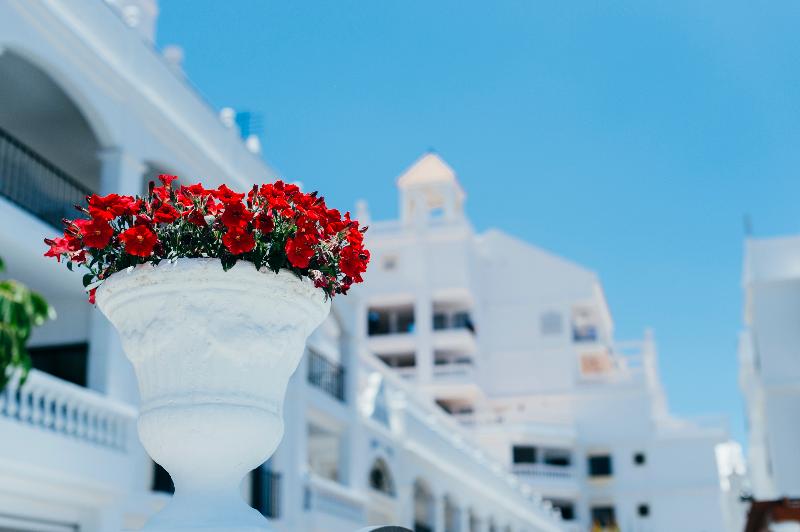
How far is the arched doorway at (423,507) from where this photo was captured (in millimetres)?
29156

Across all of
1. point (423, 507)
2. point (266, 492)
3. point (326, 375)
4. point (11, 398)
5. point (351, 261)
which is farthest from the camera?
point (423, 507)

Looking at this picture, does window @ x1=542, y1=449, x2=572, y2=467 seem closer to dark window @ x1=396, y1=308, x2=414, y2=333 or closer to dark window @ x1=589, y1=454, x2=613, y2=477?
dark window @ x1=589, y1=454, x2=613, y2=477

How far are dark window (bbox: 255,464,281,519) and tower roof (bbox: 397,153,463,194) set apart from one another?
42962 mm

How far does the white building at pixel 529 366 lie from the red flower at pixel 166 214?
1915 inches

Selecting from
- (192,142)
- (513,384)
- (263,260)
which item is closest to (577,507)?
(513,384)

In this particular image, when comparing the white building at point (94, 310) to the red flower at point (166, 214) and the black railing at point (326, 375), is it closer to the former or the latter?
the black railing at point (326, 375)

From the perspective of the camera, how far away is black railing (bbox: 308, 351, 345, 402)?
71.6 feet

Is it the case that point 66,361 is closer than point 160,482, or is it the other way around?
point 160,482

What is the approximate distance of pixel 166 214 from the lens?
160 inches

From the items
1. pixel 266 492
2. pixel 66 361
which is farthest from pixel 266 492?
pixel 66 361

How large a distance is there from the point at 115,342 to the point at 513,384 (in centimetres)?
4604

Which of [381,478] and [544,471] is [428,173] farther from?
[381,478]

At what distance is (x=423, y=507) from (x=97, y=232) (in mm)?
28384

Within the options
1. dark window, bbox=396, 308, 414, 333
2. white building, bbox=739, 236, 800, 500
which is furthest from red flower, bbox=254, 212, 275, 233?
dark window, bbox=396, 308, 414, 333
